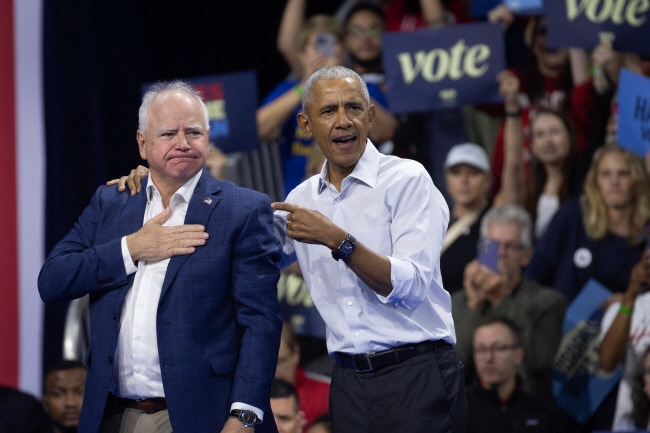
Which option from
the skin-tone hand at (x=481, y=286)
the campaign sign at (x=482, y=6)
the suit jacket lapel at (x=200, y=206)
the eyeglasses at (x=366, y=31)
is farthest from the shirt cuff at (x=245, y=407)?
the campaign sign at (x=482, y=6)

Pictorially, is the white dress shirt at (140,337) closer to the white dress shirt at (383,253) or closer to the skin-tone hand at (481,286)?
the white dress shirt at (383,253)

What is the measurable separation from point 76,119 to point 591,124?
9.17ft

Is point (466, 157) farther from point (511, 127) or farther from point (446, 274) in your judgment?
point (446, 274)

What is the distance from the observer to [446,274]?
4082mm

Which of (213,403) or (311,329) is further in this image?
(311,329)

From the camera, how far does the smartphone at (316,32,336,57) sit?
4.30m

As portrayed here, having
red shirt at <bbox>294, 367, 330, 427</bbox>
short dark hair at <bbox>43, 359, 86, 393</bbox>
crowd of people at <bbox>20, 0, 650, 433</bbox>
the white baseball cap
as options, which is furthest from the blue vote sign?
short dark hair at <bbox>43, 359, 86, 393</bbox>

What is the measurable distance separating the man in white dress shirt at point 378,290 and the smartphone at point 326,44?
2112 mm

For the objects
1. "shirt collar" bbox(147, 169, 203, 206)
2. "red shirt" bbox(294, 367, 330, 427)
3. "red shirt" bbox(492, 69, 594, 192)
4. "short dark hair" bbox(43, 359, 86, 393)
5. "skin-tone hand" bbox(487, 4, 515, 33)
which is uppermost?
"skin-tone hand" bbox(487, 4, 515, 33)

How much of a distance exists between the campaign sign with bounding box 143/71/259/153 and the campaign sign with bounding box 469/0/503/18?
1.19 meters

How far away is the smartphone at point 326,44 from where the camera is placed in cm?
430

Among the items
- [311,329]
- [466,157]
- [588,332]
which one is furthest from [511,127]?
[311,329]

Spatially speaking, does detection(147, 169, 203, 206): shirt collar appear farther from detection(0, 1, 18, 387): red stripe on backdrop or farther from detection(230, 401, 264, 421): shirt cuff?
detection(0, 1, 18, 387): red stripe on backdrop

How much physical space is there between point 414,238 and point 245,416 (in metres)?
0.57
